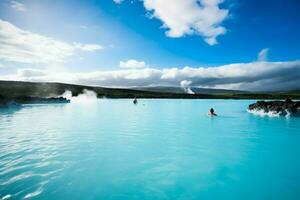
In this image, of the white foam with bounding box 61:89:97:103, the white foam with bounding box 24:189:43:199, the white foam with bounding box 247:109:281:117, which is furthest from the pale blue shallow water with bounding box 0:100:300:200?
the white foam with bounding box 61:89:97:103

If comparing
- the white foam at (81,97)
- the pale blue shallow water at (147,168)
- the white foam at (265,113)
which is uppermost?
the white foam at (265,113)

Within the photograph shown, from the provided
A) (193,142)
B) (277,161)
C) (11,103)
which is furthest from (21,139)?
(11,103)

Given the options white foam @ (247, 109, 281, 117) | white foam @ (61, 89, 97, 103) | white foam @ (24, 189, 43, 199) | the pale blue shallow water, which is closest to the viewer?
white foam @ (24, 189, 43, 199)

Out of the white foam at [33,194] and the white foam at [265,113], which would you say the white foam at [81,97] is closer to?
the white foam at [265,113]

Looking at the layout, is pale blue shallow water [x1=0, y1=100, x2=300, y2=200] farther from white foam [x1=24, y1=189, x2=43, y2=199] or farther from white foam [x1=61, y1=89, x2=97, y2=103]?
white foam [x1=61, y1=89, x2=97, y2=103]

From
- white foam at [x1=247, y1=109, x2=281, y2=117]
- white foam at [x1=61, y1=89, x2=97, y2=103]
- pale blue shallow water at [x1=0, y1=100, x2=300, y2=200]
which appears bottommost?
white foam at [x1=61, y1=89, x2=97, y2=103]

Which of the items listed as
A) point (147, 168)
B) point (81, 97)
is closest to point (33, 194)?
point (147, 168)

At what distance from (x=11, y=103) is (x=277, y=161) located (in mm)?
46003

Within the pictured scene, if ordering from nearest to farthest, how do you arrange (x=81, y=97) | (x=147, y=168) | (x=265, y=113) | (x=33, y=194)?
(x=33, y=194) → (x=147, y=168) → (x=265, y=113) → (x=81, y=97)

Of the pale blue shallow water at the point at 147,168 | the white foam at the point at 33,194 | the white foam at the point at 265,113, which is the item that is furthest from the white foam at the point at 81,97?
the white foam at the point at 33,194

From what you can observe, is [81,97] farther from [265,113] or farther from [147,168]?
[147,168]

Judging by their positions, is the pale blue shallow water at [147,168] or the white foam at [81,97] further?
the white foam at [81,97]

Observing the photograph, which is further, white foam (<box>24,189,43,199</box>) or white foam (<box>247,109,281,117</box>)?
white foam (<box>247,109,281,117</box>)

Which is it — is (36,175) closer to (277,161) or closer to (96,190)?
(96,190)
